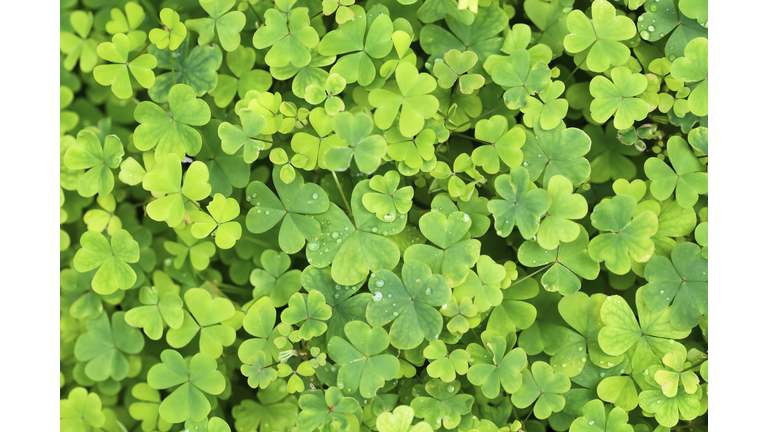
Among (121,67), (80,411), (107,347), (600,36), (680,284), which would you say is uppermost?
(600,36)

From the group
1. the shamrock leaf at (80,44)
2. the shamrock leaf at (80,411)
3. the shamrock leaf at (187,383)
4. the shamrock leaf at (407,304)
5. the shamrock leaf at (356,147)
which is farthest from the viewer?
the shamrock leaf at (80,44)

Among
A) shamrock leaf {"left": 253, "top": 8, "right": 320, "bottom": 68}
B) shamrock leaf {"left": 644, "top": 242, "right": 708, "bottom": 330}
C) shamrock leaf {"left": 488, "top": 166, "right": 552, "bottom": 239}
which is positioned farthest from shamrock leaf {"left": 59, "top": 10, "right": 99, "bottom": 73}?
shamrock leaf {"left": 644, "top": 242, "right": 708, "bottom": 330}

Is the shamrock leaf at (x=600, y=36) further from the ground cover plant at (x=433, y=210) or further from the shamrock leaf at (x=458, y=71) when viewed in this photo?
the shamrock leaf at (x=458, y=71)

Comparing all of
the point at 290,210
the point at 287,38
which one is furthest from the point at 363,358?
the point at 287,38

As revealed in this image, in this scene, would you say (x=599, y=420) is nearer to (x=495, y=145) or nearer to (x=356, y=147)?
(x=495, y=145)

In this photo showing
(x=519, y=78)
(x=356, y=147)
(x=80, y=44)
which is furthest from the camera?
(x=80, y=44)

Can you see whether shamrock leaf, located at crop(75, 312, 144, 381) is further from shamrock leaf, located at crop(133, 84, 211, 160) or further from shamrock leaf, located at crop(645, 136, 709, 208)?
shamrock leaf, located at crop(645, 136, 709, 208)

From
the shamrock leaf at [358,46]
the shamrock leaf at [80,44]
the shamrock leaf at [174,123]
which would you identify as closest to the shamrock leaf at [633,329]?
the shamrock leaf at [358,46]
